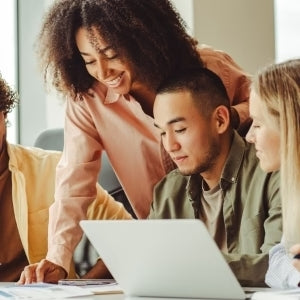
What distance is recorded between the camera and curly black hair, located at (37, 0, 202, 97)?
2.15m

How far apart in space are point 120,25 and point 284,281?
823 millimetres

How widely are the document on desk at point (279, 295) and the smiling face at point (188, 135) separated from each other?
58cm

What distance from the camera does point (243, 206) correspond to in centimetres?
201

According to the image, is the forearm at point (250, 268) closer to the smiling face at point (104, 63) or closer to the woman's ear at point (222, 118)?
the woman's ear at point (222, 118)

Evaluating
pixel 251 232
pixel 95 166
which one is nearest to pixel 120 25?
pixel 95 166

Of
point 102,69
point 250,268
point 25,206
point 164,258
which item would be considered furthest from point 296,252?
point 25,206

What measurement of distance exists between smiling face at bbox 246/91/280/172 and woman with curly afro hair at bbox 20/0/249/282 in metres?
0.31

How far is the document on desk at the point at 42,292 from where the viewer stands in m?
1.64

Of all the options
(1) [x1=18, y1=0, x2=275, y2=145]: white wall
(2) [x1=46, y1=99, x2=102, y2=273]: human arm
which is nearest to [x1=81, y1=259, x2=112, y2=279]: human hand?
(2) [x1=46, y1=99, x2=102, y2=273]: human arm

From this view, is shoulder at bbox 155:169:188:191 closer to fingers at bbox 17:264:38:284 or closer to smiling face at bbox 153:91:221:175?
smiling face at bbox 153:91:221:175

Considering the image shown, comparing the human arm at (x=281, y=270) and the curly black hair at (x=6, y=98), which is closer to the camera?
the human arm at (x=281, y=270)

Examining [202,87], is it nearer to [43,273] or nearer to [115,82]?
[115,82]

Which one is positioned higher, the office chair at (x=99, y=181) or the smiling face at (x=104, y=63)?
the smiling face at (x=104, y=63)

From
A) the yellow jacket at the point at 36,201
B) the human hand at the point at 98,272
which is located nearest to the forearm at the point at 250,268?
the human hand at the point at 98,272
